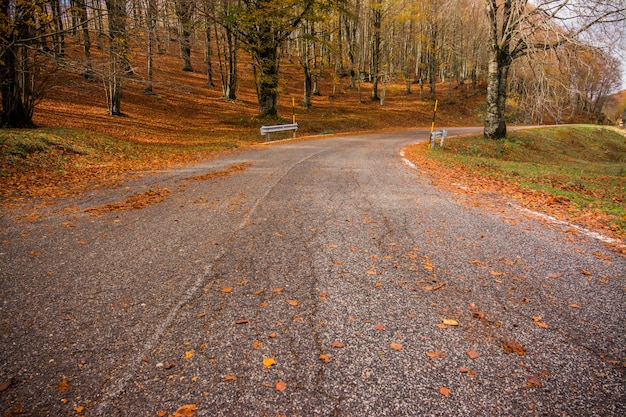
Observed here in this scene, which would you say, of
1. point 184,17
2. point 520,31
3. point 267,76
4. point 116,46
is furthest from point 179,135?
point 520,31

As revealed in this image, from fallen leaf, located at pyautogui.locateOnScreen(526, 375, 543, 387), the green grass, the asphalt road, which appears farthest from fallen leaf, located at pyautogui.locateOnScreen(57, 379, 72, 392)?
the green grass

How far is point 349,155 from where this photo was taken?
1223 centimetres

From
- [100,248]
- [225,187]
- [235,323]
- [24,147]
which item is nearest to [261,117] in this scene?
[24,147]

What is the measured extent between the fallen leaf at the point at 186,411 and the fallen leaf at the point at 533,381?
212 cm

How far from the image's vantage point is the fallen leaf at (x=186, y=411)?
1.96 metres

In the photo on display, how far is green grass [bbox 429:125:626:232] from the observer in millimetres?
7485

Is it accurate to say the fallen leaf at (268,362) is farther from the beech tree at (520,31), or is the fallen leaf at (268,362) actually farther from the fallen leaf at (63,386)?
the beech tree at (520,31)

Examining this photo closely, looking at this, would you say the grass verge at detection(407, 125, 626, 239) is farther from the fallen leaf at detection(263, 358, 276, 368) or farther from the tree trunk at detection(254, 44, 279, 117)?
the tree trunk at detection(254, 44, 279, 117)

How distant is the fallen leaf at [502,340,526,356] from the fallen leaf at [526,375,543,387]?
225mm

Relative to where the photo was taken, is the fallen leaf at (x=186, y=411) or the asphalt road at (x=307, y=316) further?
the asphalt road at (x=307, y=316)

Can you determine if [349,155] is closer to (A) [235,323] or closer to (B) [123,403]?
(A) [235,323]

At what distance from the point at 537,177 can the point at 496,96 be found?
790cm

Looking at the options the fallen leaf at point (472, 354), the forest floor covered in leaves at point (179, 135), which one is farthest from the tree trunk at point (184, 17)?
the fallen leaf at point (472, 354)

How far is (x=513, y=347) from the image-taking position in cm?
251
